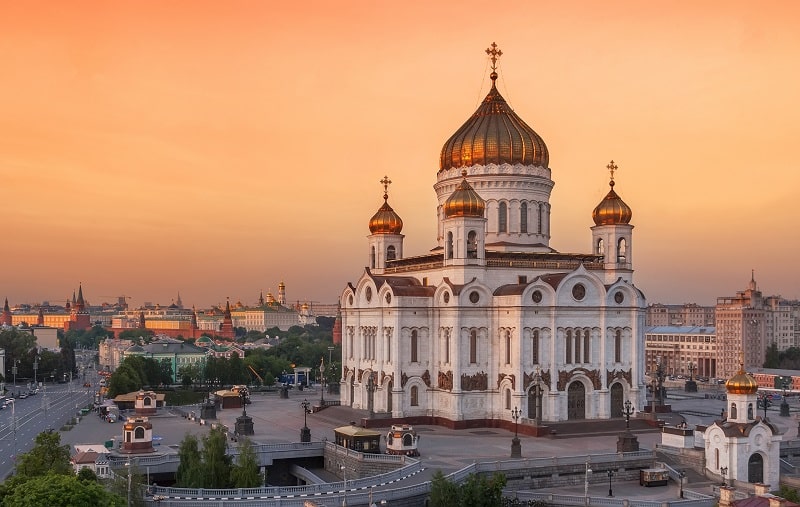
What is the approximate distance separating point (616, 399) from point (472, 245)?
39.6 feet

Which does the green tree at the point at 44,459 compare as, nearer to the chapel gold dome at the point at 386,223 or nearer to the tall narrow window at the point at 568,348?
the tall narrow window at the point at 568,348

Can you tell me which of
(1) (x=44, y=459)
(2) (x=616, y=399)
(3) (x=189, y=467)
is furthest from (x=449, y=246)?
(1) (x=44, y=459)

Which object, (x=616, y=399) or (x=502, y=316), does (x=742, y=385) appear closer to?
(x=616, y=399)

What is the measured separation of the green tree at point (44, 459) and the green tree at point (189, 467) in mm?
4364

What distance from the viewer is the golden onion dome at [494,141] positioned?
5969 centimetres

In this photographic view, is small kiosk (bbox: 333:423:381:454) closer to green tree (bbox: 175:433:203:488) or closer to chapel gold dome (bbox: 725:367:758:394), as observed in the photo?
green tree (bbox: 175:433:203:488)

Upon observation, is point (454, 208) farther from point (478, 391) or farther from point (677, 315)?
point (677, 315)

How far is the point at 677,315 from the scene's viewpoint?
183 m

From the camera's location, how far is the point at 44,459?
37281mm

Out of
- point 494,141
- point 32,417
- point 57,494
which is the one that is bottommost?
point 32,417

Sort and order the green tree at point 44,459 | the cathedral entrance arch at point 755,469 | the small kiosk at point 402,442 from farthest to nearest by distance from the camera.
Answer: the small kiosk at point 402,442 < the cathedral entrance arch at point 755,469 < the green tree at point 44,459

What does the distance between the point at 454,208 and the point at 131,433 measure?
2151 centimetres

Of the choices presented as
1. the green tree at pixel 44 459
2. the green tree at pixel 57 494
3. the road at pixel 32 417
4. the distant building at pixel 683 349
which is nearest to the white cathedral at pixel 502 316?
the green tree at pixel 44 459

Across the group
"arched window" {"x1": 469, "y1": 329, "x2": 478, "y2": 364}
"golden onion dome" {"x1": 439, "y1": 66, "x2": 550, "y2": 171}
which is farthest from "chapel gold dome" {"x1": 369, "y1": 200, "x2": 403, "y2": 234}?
"arched window" {"x1": 469, "y1": 329, "x2": 478, "y2": 364}
